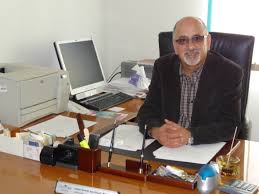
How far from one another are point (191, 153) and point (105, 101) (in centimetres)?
103

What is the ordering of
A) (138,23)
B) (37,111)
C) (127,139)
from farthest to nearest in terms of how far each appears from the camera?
(138,23) < (37,111) < (127,139)

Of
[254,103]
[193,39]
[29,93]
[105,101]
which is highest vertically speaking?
[193,39]

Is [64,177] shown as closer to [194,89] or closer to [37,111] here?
[37,111]

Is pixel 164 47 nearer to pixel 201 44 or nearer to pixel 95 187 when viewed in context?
pixel 201 44

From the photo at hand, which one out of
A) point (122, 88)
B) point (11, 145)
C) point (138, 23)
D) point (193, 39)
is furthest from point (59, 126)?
point (138, 23)

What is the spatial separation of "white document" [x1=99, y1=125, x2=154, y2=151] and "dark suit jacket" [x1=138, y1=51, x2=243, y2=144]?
0.19 feet

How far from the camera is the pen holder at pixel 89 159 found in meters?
1.57

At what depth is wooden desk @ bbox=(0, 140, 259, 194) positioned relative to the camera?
1445 mm

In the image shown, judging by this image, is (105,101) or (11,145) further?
(105,101)

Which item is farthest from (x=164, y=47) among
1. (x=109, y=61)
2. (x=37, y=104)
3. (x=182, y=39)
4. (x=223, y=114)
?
(x=109, y=61)

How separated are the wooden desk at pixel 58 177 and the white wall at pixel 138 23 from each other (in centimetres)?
183

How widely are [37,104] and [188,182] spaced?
1.09 m

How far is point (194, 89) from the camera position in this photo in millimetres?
2236

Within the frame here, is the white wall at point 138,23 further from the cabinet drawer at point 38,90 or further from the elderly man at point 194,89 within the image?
the cabinet drawer at point 38,90
